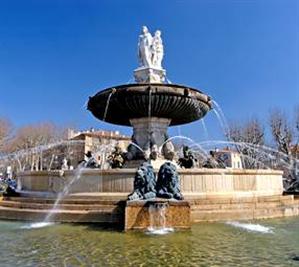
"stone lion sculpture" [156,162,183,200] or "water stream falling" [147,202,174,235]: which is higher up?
"stone lion sculpture" [156,162,183,200]

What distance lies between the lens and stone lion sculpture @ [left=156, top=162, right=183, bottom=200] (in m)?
8.41

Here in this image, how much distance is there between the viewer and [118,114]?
16.3 meters

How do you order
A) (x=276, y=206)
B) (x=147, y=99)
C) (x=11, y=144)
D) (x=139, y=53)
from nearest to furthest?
1. (x=276, y=206)
2. (x=147, y=99)
3. (x=139, y=53)
4. (x=11, y=144)

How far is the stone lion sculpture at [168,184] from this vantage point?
27.6 feet

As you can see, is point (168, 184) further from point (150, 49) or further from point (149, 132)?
point (150, 49)

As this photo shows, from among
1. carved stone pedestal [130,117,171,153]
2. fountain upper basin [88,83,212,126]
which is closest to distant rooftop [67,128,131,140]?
carved stone pedestal [130,117,171,153]

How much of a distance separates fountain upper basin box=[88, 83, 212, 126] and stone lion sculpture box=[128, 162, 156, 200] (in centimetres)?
554

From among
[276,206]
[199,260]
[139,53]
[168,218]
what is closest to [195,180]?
[276,206]

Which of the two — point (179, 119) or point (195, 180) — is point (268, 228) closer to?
point (195, 180)

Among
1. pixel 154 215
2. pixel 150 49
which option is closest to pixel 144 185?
pixel 154 215

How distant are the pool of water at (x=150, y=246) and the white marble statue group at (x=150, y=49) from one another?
1179cm

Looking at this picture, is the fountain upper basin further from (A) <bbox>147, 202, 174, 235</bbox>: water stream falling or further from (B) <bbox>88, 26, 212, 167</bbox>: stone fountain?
(A) <bbox>147, 202, 174, 235</bbox>: water stream falling

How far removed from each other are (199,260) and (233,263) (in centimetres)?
48

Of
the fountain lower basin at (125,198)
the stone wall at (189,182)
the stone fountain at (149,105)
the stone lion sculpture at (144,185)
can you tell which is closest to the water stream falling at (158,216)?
the fountain lower basin at (125,198)
